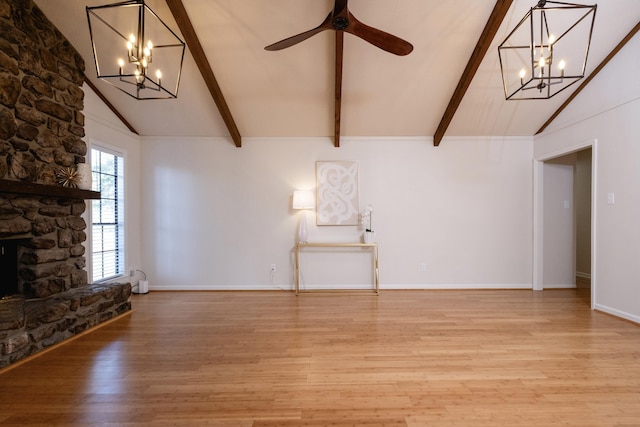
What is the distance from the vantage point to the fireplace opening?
2920 millimetres

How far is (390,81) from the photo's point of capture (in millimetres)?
3979

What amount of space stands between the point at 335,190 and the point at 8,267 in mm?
3944

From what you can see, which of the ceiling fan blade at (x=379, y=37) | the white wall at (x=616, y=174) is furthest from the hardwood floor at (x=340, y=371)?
the ceiling fan blade at (x=379, y=37)

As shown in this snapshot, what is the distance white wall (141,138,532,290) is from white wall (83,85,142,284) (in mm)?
127

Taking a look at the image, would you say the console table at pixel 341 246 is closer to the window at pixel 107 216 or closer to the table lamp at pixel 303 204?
the table lamp at pixel 303 204

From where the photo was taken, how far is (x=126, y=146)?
4.61m

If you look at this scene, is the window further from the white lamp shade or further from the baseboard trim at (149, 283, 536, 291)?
the white lamp shade

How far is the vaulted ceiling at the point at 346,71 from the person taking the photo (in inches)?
126

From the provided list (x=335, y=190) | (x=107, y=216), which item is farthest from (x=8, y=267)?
(x=335, y=190)

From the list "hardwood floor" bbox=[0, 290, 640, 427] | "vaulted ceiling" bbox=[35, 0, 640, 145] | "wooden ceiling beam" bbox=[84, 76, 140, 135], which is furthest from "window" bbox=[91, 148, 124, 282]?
"hardwood floor" bbox=[0, 290, 640, 427]

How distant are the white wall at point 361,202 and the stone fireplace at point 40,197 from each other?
1349mm

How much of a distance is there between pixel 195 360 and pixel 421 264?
11.9ft

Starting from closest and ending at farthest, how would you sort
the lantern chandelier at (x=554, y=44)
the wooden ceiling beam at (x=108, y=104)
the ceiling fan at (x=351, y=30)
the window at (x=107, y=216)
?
the ceiling fan at (x=351, y=30) < the lantern chandelier at (x=554, y=44) < the wooden ceiling beam at (x=108, y=104) < the window at (x=107, y=216)

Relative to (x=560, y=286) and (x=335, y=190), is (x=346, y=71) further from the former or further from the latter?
(x=560, y=286)
